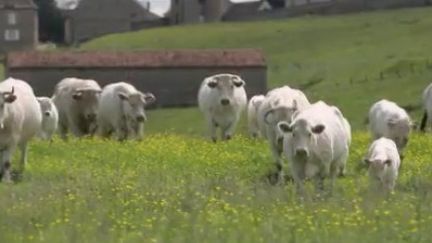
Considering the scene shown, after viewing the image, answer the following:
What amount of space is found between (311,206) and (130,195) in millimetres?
2799

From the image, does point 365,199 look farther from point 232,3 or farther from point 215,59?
point 232,3

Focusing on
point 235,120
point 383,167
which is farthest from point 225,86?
point 383,167

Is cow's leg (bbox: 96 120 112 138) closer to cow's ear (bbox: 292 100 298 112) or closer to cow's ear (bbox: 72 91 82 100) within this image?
cow's ear (bbox: 72 91 82 100)

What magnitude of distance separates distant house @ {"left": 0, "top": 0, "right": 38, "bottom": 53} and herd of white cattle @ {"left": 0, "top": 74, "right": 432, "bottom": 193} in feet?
313

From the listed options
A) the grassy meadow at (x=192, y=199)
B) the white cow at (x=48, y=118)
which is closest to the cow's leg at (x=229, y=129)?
the grassy meadow at (x=192, y=199)

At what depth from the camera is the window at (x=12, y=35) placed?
427 feet

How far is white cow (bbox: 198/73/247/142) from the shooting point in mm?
30391

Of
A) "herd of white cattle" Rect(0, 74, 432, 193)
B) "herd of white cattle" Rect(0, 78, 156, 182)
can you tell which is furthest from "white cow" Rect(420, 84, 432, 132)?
"herd of white cattle" Rect(0, 78, 156, 182)

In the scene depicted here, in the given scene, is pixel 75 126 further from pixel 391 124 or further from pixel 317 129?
pixel 317 129

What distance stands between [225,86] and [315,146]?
1187 centimetres

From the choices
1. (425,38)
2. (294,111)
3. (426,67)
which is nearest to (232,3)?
(425,38)

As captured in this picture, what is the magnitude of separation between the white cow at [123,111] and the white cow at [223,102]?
1.80 meters

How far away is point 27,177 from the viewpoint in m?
21.1

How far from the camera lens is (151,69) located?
212 feet
